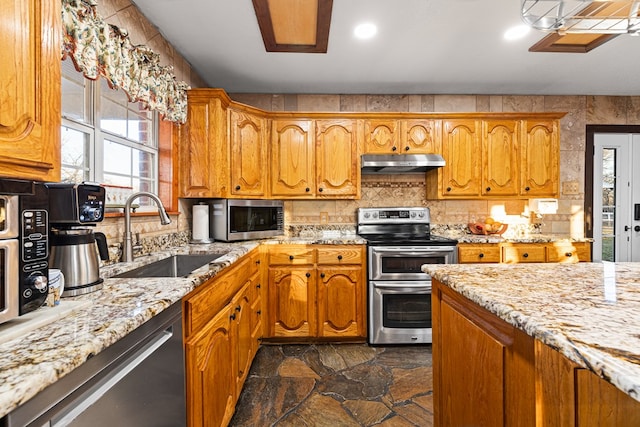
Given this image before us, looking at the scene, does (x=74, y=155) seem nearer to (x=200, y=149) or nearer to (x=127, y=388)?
(x=200, y=149)

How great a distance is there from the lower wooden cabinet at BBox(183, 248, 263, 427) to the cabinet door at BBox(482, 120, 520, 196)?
2390mm

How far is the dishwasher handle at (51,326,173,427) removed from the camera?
0.63 metres

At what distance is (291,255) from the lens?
2.74 metres

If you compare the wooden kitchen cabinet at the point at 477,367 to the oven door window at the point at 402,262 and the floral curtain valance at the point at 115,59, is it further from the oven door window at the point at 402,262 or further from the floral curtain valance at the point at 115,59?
the floral curtain valance at the point at 115,59

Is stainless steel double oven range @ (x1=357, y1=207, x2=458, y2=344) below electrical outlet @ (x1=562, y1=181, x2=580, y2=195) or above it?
below

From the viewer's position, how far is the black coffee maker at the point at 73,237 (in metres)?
1.02

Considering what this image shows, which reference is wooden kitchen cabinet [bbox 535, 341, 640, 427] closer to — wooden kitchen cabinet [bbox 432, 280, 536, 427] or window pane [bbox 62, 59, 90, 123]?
wooden kitchen cabinet [bbox 432, 280, 536, 427]

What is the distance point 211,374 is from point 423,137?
2637 mm

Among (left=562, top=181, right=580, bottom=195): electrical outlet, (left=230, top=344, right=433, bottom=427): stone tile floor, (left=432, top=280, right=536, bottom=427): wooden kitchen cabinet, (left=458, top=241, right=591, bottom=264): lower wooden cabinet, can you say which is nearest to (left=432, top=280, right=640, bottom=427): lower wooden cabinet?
(left=432, top=280, right=536, bottom=427): wooden kitchen cabinet

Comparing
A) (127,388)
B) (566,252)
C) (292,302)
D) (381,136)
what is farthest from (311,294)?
(566,252)

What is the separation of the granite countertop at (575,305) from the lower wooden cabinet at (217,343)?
951 mm

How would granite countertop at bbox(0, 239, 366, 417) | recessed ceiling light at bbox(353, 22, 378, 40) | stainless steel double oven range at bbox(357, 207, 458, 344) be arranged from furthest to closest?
stainless steel double oven range at bbox(357, 207, 458, 344) < recessed ceiling light at bbox(353, 22, 378, 40) < granite countertop at bbox(0, 239, 366, 417)

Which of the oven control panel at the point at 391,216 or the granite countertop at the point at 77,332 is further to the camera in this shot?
the oven control panel at the point at 391,216

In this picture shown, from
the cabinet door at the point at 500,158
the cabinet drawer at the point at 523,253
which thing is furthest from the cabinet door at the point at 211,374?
the cabinet door at the point at 500,158
